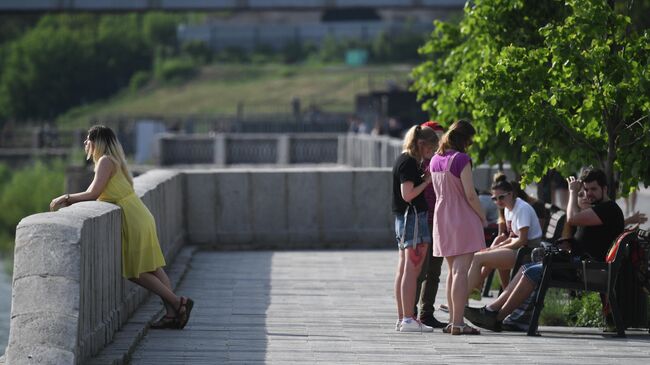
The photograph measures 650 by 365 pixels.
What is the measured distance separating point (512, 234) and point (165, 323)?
9.72 ft

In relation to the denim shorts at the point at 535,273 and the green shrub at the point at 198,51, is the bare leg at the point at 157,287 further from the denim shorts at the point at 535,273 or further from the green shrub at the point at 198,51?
the green shrub at the point at 198,51

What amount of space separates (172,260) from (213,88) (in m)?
94.1

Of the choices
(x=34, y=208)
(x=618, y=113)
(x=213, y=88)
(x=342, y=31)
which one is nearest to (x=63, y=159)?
(x=34, y=208)

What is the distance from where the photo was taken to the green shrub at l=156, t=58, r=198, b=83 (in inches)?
4577

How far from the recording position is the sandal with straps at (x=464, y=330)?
11547 millimetres

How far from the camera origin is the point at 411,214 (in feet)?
38.8

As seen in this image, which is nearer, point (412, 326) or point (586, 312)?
point (412, 326)

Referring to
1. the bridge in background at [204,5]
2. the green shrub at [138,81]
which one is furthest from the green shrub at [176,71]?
the bridge in background at [204,5]

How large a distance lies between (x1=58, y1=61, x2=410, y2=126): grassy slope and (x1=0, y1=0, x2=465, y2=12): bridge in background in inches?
1076

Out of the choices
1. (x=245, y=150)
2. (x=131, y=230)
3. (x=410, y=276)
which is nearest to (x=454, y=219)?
(x=410, y=276)

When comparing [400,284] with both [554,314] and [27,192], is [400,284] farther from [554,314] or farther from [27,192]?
[27,192]

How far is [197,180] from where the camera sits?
19.3m

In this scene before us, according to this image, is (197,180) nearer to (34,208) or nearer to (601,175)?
(601,175)

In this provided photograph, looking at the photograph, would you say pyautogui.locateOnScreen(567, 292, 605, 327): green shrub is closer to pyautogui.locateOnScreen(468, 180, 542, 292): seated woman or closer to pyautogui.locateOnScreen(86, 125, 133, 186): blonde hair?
pyautogui.locateOnScreen(468, 180, 542, 292): seated woman
